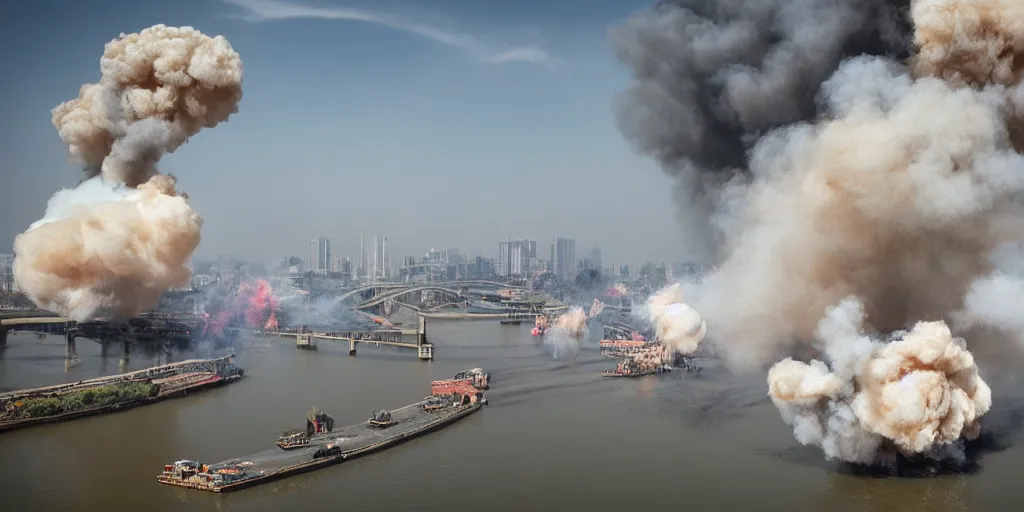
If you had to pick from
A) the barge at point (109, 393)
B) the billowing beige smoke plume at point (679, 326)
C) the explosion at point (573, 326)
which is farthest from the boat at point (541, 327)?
the barge at point (109, 393)

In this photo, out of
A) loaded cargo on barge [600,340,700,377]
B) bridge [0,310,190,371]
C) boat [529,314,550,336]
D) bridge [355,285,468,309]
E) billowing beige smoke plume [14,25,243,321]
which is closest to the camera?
billowing beige smoke plume [14,25,243,321]

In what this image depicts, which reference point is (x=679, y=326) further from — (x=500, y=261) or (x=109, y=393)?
(x=500, y=261)

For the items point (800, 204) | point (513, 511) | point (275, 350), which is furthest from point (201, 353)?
point (800, 204)

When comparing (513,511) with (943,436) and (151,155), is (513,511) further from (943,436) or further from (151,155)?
(151,155)

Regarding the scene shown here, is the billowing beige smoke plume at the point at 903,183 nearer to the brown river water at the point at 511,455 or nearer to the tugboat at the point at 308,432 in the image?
the brown river water at the point at 511,455

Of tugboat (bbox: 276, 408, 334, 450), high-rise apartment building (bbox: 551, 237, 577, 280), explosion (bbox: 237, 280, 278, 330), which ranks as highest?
high-rise apartment building (bbox: 551, 237, 577, 280)

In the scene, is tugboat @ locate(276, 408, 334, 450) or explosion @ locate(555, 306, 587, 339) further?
explosion @ locate(555, 306, 587, 339)

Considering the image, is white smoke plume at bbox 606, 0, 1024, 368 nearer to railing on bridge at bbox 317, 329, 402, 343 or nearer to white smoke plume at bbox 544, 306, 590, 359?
white smoke plume at bbox 544, 306, 590, 359

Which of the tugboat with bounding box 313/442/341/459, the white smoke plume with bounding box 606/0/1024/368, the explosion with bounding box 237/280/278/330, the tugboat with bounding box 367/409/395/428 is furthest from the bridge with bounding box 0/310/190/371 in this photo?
the white smoke plume with bounding box 606/0/1024/368
